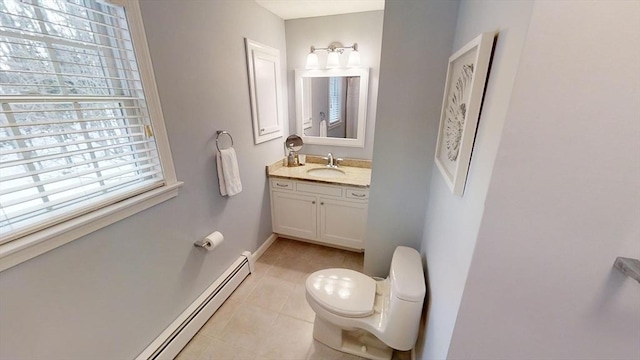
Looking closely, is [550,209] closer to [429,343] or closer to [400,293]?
[400,293]

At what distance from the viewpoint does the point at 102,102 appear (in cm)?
107

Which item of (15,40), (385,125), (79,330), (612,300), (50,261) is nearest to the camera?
(612,300)

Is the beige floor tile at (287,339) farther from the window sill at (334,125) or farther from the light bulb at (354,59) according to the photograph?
the light bulb at (354,59)

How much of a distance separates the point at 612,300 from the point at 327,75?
2346 millimetres

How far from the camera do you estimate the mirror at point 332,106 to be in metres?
2.37

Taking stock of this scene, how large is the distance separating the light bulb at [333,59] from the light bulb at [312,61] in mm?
131

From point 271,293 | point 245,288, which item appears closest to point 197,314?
point 245,288

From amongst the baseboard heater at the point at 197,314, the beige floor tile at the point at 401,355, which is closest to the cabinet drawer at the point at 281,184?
the baseboard heater at the point at 197,314

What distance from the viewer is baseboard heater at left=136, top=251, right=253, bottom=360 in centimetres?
140

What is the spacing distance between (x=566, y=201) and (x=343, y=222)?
1.80 meters

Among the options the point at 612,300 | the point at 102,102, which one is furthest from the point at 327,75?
the point at 612,300

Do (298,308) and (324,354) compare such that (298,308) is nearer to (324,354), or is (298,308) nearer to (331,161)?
(324,354)

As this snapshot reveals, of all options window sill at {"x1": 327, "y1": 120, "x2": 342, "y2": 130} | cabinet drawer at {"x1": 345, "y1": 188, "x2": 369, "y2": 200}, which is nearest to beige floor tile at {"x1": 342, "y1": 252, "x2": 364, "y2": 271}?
cabinet drawer at {"x1": 345, "y1": 188, "x2": 369, "y2": 200}

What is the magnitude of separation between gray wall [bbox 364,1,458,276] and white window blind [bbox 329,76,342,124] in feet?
3.63
